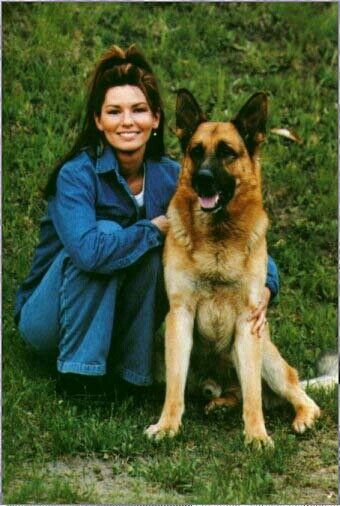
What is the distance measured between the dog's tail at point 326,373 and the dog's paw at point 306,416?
35 cm

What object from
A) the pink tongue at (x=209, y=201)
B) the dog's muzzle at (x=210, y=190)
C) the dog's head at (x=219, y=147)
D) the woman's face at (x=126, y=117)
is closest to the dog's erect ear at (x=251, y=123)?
the dog's head at (x=219, y=147)

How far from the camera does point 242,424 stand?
4098mm

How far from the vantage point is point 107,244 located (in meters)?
3.98

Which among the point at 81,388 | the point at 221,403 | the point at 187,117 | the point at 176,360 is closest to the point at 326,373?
the point at 221,403

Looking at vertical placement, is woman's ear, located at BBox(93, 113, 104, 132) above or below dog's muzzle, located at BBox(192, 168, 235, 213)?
above

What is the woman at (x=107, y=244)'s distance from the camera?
4.04m

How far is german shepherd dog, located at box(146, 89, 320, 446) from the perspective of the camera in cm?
385

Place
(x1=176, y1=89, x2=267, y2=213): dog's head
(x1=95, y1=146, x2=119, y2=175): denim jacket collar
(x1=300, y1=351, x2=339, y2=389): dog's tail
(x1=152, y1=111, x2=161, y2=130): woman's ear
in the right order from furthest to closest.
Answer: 1. (x1=300, y1=351, x2=339, y2=389): dog's tail
2. (x1=152, y1=111, x2=161, y2=130): woman's ear
3. (x1=95, y1=146, x2=119, y2=175): denim jacket collar
4. (x1=176, y1=89, x2=267, y2=213): dog's head

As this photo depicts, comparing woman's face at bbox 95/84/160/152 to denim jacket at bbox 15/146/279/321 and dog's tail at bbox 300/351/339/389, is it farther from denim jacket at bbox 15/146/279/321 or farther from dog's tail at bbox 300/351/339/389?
dog's tail at bbox 300/351/339/389

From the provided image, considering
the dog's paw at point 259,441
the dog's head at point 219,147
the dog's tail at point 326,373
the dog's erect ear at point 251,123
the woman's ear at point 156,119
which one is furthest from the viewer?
the dog's tail at point 326,373

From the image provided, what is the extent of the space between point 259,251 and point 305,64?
421cm

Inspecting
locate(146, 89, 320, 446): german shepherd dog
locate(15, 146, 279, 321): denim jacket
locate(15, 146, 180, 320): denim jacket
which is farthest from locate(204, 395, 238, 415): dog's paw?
locate(15, 146, 180, 320): denim jacket

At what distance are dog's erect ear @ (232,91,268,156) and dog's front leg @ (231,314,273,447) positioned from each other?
0.87 metres

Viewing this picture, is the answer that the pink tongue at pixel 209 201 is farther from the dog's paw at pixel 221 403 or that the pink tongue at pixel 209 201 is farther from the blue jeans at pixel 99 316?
the dog's paw at pixel 221 403
